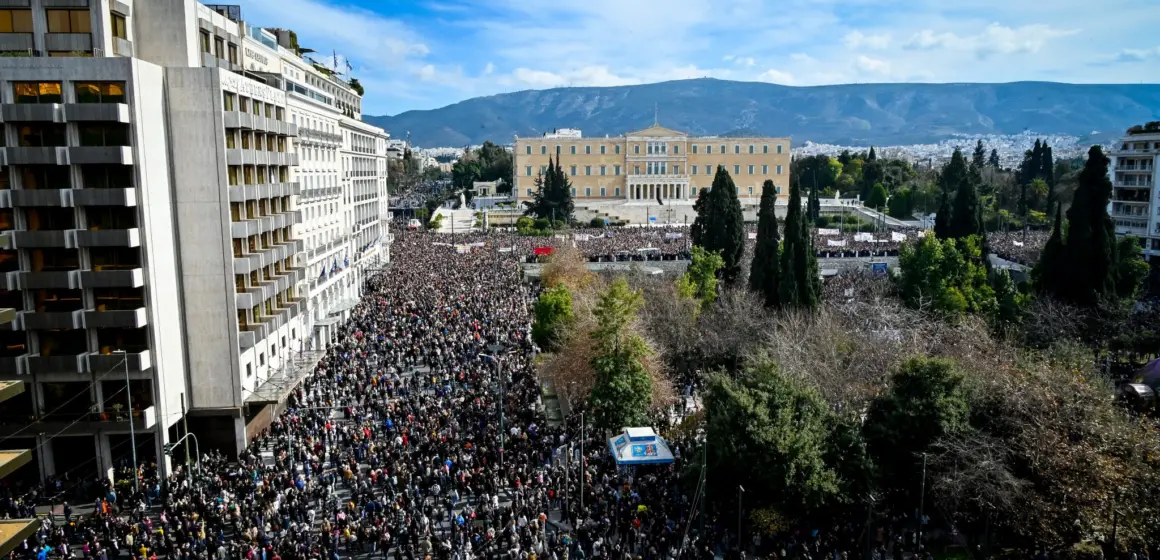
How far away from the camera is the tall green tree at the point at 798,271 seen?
114 ft

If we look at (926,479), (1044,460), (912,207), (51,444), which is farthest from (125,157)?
(912,207)

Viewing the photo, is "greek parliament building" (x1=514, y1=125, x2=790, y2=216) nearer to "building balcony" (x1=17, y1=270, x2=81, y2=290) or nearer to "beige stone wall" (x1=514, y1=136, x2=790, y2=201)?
"beige stone wall" (x1=514, y1=136, x2=790, y2=201)

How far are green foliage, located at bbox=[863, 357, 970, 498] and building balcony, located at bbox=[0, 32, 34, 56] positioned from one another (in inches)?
939

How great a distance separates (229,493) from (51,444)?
5.86 metres

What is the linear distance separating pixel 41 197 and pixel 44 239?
42.5 inches

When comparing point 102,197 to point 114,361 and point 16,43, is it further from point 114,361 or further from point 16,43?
point 16,43

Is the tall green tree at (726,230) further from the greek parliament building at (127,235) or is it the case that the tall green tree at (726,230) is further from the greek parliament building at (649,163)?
the greek parliament building at (649,163)

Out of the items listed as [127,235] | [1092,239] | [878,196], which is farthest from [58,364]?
[878,196]

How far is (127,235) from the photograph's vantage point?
2147 cm

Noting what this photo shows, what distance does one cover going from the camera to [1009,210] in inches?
3565

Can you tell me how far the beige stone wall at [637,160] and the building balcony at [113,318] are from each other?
89060 mm

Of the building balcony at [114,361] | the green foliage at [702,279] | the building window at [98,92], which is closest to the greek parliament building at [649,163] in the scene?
the green foliage at [702,279]

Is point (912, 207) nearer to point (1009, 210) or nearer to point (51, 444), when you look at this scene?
point (1009, 210)

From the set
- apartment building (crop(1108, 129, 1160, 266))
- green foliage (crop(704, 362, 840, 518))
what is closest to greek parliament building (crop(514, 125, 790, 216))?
apartment building (crop(1108, 129, 1160, 266))
